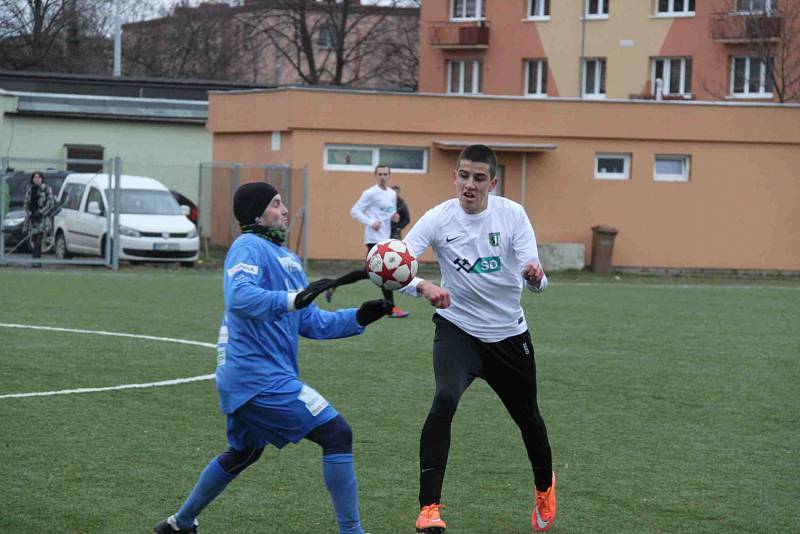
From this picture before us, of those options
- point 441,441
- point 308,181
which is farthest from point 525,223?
point 308,181

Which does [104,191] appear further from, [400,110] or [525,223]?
[525,223]

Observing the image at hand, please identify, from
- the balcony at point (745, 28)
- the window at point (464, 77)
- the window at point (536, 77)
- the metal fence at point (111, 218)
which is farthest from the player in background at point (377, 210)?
the window at point (464, 77)

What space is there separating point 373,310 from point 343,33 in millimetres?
Answer: 55324

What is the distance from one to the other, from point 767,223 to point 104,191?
1665cm

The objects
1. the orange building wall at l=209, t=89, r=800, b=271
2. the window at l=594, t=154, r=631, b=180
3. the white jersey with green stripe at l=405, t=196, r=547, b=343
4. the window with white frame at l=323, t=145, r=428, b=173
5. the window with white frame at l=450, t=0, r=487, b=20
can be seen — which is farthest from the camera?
the window with white frame at l=450, t=0, r=487, b=20

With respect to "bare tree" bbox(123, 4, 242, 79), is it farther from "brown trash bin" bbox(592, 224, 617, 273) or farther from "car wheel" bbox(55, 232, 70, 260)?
"car wheel" bbox(55, 232, 70, 260)

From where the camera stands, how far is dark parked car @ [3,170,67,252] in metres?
27.2

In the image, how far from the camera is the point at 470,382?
22.4ft

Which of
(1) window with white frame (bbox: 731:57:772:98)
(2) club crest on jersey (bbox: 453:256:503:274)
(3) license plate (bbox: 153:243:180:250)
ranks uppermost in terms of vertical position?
(1) window with white frame (bbox: 731:57:772:98)

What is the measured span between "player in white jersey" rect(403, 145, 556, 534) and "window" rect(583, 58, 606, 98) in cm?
4207

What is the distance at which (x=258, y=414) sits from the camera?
5.80 m

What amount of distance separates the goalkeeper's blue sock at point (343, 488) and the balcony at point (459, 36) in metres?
45.1

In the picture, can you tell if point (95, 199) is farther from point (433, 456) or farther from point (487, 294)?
point (433, 456)

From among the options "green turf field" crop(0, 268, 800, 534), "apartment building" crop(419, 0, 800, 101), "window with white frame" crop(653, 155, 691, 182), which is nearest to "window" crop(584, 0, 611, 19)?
"apartment building" crop(419, 0, 800, 101)
